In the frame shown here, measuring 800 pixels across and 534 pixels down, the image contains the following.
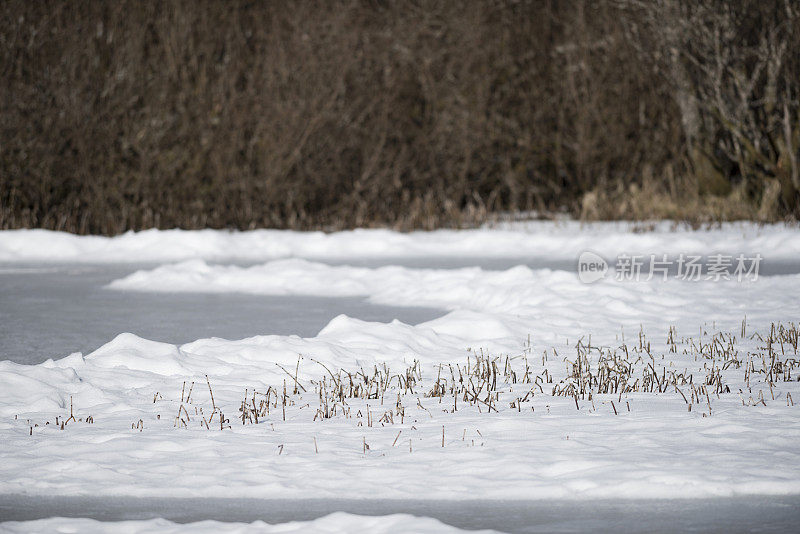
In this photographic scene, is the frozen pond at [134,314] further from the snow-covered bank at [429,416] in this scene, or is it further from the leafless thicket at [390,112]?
the leafless thicket at [390,112]

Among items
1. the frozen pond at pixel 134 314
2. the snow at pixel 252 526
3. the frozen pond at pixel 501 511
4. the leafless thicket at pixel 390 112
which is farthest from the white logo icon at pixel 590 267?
the snow at pixel 252 526

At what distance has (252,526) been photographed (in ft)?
12.5

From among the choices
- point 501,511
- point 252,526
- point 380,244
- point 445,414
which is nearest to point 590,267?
point 380,244

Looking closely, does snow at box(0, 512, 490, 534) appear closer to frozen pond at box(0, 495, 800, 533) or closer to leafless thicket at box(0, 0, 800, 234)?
frozen pond at box(0, 495, 800, 533)

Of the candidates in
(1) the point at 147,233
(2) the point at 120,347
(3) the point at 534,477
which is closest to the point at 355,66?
(1) the point at 147,233

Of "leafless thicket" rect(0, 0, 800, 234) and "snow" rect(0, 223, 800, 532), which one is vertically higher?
"leafless thicket" rect(0, 0, 800, 234)

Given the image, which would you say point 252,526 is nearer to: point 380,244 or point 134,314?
point 134,314

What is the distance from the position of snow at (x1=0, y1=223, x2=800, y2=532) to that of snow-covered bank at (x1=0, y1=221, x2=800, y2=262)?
11.2ft

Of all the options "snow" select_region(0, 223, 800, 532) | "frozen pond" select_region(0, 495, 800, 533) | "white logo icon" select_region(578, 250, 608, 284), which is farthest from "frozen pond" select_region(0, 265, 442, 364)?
"frozen pond" select_region(0, 495, 800, 533)

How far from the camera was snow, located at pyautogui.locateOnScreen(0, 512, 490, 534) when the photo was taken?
12.3ft

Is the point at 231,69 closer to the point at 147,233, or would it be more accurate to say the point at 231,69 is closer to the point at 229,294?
the point at 147,233

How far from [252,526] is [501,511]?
92 cm

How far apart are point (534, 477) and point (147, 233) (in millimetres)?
11119

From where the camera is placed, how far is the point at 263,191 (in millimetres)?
16891
